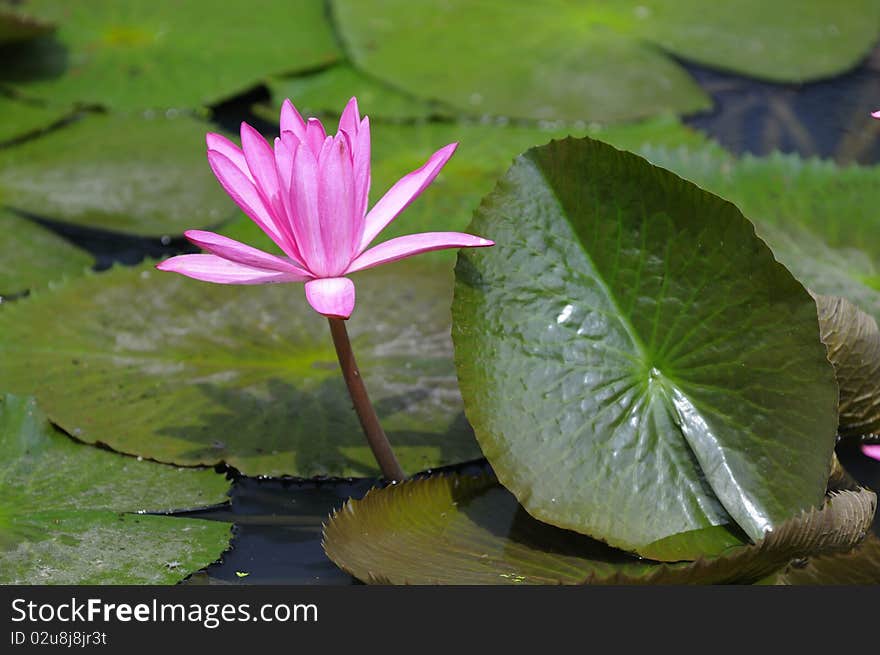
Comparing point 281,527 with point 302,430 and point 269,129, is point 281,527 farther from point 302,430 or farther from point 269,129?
point 269,129

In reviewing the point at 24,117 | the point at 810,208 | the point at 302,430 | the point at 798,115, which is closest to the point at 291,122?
the point at 302,430

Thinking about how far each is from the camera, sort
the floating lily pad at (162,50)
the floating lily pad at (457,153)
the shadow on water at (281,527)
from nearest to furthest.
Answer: the shadow on water at (281,527) → the floating lily pad at (457,153) → the floating lily pad at (162,50)

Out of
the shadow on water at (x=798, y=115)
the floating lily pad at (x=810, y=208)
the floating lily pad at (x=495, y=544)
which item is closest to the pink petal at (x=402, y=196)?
the floating lily pad at (x=495, y=544)

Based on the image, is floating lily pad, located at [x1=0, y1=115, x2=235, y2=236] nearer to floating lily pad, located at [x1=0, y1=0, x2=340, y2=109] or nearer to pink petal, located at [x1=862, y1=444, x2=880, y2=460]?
floating lily pad, located at [x1=0, y1=0, x2=340, y2=109]

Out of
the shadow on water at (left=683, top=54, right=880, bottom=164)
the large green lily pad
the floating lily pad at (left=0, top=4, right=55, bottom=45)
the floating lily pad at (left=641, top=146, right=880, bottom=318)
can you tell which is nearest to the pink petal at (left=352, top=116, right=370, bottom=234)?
the floating lily pad at (left=641, top=146, right=880, bottom=318)

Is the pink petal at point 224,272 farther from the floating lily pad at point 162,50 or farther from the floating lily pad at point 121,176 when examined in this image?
the floating lily pad at point 162,50

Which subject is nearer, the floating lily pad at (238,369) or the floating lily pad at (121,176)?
the floating lily pad at (238,369)

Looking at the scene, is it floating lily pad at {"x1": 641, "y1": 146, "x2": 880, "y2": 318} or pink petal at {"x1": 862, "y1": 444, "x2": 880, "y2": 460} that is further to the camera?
floating lily pad at {"x1": 641, "y1": 146, "x2": 880, "y2": 318}
